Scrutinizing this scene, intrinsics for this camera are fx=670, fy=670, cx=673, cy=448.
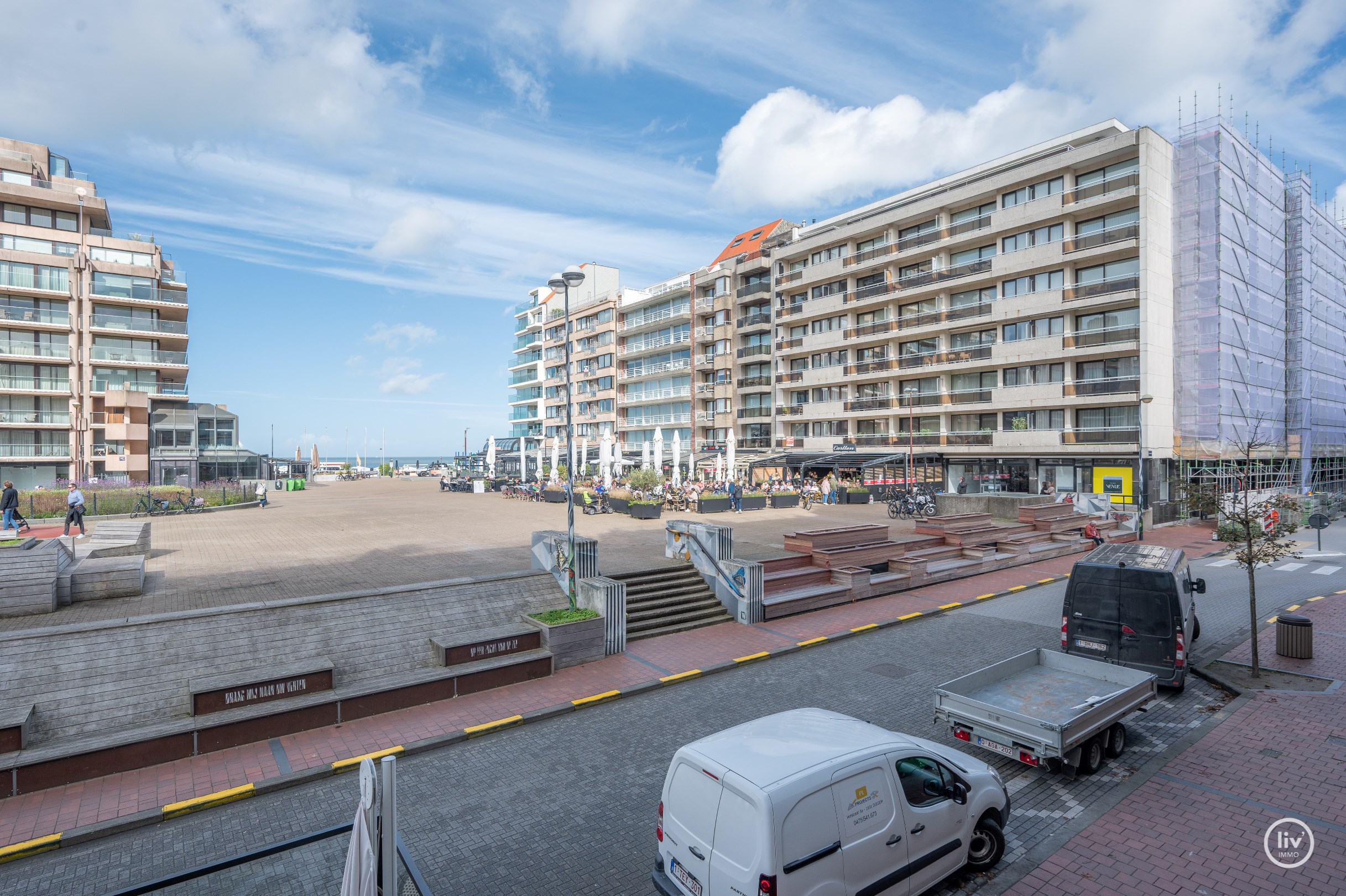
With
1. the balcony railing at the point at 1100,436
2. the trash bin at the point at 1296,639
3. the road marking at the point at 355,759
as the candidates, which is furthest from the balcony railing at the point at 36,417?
the balcony railing at the point at 1100,436

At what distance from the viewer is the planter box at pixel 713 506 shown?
31172mm

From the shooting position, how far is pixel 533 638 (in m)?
11.9

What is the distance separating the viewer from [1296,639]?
12273mm

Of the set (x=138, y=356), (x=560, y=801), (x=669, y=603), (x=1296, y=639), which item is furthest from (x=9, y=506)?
(x=1296, y=639)

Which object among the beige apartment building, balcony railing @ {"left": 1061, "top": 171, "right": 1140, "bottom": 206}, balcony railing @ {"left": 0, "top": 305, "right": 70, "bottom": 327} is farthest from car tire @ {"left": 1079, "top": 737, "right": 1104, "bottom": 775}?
balcony railing @ {"left": 0, "top": 305, "right": 70, "bottom": 327}

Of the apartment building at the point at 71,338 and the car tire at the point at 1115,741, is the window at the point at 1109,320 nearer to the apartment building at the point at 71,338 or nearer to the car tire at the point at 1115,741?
the car tire at the point at 1115,741

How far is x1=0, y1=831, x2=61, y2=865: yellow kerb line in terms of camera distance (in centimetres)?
652

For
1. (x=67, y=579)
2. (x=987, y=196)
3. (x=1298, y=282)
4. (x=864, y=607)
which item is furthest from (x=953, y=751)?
(x=1298, y=282)

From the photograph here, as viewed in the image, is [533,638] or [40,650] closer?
[40,650]

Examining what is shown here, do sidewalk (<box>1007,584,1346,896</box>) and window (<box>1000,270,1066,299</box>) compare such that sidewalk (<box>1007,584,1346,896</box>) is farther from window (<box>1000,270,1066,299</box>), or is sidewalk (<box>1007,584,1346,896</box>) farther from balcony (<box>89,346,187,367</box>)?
balcony (<box>89,346,187,367</box>)

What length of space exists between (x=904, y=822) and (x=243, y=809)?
7.04 meters

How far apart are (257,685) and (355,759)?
2.05 m

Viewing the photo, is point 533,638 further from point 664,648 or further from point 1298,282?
point 1298,282

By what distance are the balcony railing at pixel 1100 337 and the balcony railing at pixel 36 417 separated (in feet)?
198
